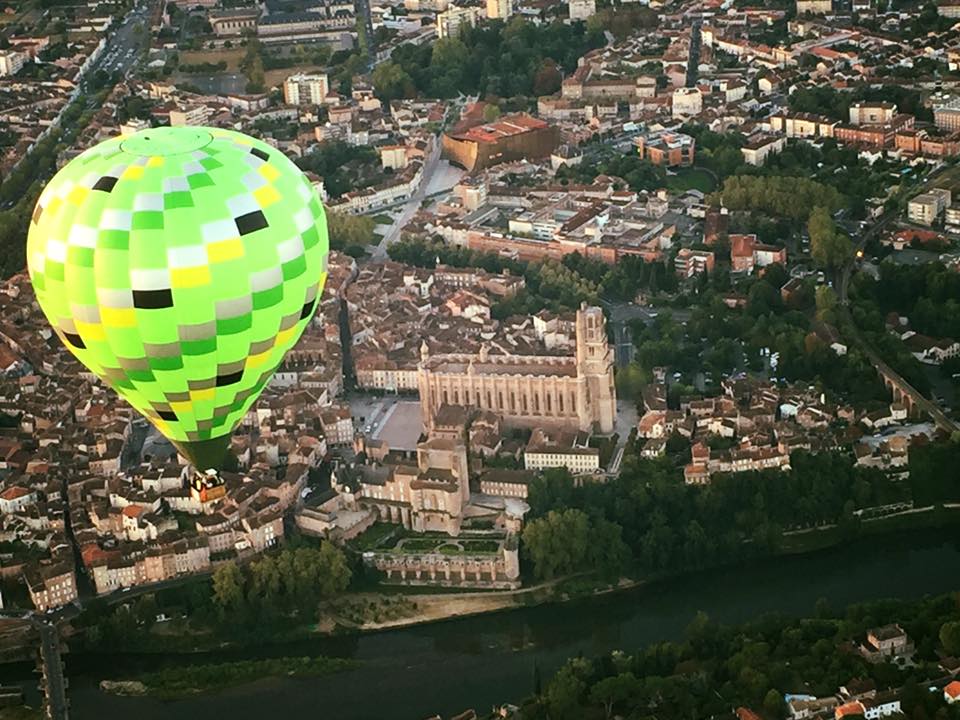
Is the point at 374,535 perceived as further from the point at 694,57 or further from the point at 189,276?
the point at 694,57

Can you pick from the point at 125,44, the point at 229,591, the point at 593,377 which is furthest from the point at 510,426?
the point at 125,44

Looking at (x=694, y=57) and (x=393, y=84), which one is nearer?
(x=393, y=84)

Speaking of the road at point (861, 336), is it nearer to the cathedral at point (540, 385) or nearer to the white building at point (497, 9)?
the cathedral at point (540, 385)

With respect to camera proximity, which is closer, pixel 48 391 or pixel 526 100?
pixel 48 391

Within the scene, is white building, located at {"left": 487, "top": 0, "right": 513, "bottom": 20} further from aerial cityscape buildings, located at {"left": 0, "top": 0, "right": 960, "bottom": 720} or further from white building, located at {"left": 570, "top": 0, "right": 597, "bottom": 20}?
aerial cityscape buildings, located at {"left": 0, "top": 0, "right": 960, "bottom": 720}

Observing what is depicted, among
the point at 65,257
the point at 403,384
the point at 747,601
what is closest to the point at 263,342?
the point at 65,257

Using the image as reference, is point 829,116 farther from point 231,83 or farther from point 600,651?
point 600,651
